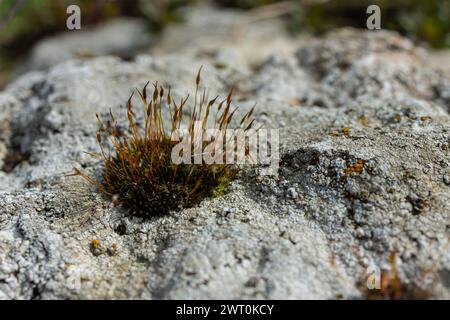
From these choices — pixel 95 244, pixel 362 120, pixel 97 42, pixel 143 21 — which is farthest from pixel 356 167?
pixel 143 21

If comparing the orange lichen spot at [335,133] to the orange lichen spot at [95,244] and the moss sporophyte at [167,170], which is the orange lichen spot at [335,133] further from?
the orange lichen spot at [95,244]

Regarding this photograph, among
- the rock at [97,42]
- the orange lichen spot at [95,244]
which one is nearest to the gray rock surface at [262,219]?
the orange lichen spot at [95,244]

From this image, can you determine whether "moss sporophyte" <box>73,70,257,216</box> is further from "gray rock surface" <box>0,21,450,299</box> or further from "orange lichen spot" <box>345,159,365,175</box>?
"orange lichen spot" <box>345,159,365,175</box>

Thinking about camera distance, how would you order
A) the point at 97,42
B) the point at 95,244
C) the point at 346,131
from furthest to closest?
the point at 97,42 < the point at 346,131 < the point at 95,244

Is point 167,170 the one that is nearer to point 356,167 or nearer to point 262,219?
point 262,219
